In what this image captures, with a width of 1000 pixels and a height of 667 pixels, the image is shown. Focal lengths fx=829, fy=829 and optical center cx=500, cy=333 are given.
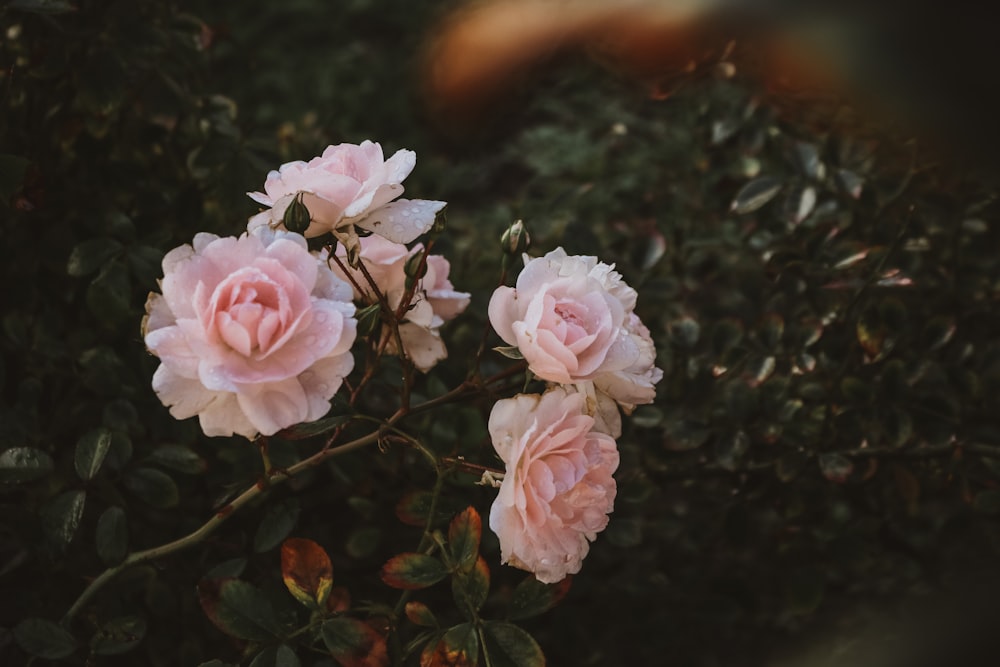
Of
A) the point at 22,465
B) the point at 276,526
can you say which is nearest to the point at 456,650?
the point at 276,526

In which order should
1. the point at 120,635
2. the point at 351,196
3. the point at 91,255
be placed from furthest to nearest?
the point at 91,255 < the point at 120,635 < the point at 351,196

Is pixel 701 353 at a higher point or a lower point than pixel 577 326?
lower

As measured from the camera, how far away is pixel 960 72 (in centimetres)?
160

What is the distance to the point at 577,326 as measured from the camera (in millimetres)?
699

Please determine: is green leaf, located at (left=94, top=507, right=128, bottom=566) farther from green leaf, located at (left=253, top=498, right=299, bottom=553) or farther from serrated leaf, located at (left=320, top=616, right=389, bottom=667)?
serrated leaf, located at (left=320, top=616, right=389, bottom=667)

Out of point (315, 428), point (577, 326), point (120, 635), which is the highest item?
point (577, 326)

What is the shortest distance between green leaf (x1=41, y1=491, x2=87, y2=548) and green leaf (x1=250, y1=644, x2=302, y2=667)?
0.27 metres

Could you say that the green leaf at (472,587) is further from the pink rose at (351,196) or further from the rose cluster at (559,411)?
the pink rose at (351,196)

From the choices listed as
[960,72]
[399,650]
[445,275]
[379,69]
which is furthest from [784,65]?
[379,69]

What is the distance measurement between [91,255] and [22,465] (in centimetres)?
31

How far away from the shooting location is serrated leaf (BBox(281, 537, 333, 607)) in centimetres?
84

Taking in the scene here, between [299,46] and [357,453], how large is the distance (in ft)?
8.04

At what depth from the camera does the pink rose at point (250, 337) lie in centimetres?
66

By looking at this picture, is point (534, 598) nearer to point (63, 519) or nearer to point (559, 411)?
point (559, 411)
